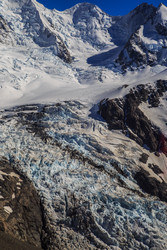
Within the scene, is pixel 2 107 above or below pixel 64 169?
below

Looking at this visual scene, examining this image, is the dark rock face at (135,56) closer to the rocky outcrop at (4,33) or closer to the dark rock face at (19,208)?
the rocky outcrop at (4,33)

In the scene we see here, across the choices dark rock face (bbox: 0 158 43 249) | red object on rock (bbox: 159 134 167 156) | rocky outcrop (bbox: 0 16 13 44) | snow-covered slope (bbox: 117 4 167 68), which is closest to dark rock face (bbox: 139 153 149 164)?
red object on rock (bbox: 159 134 167 156)

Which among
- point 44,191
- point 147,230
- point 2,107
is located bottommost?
point 2,107

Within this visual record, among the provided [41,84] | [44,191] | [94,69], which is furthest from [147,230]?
[94,69]

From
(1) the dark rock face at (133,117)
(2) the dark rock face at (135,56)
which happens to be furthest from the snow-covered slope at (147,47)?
(1) the dark rock face at (133,117)

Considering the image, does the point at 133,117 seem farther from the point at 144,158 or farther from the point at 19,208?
the point at 19,208

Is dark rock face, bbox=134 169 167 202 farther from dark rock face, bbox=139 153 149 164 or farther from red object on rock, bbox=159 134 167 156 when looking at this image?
red object on rock, bbox=159 134 167 156

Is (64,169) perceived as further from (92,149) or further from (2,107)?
(2,107)
